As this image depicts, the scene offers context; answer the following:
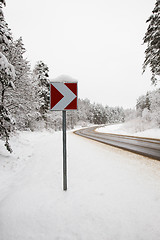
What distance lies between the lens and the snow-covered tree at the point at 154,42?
9.61 metres

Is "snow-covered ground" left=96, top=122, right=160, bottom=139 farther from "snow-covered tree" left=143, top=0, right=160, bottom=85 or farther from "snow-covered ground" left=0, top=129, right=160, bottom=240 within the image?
"snow-covered ground" left=0, top=129, right=160, bottom=240

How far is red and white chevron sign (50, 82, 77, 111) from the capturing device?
2.77 metres

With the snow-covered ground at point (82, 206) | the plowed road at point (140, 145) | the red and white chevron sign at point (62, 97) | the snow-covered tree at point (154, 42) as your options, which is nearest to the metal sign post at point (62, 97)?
the red and white chevron sign at point (62, 97)

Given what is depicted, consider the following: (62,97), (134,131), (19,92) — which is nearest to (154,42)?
(62,97)

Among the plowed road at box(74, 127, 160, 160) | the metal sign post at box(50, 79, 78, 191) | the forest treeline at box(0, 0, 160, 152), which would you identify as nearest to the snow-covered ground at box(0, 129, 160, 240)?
the metal sign post at box(50, 79, 78, 191)

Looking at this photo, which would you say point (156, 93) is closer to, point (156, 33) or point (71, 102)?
point (156, 33)

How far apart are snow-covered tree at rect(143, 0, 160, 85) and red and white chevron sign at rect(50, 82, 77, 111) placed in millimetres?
10797

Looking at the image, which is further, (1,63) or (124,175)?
(1,63)

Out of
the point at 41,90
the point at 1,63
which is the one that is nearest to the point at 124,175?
the point at 1,63

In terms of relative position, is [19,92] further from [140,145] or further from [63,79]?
[140,145]

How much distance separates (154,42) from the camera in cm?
975

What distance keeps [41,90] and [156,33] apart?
753 inches

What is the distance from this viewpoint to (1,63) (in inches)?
161

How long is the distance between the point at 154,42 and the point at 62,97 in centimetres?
1114
